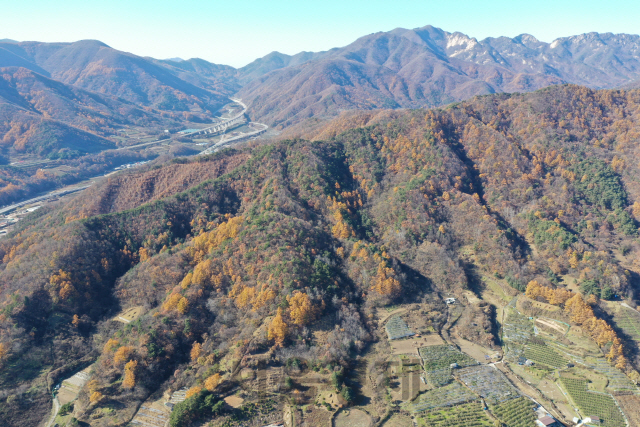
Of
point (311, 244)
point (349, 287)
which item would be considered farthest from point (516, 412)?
point (311, 244)

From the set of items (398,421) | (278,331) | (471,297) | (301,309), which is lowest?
(398,421)

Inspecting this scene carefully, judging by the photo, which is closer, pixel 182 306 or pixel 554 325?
pixel 182 306

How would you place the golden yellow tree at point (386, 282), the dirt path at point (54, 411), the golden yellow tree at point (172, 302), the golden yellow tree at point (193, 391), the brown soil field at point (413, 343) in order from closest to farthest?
the golden yellow tree at point (193, 391), the dirt path at point (54, 411), the brown soil field at point (413, 343), the golden yellow tree at point (172, 302), the golden yellow tree at point (386, 282)

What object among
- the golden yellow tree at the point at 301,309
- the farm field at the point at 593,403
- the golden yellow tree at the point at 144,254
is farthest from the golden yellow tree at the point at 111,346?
the farm field at the point at 593,403

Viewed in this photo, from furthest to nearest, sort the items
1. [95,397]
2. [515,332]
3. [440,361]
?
[515,332] < [440,361] < [95,397]

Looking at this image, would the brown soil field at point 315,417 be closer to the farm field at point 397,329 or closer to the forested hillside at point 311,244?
the forested hillside at point 311,244

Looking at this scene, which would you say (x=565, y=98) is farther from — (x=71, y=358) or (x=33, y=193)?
(x=33, y=193)

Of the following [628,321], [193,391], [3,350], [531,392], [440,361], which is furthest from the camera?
[628,321]

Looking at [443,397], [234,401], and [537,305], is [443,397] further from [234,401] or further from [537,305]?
[537,305]
